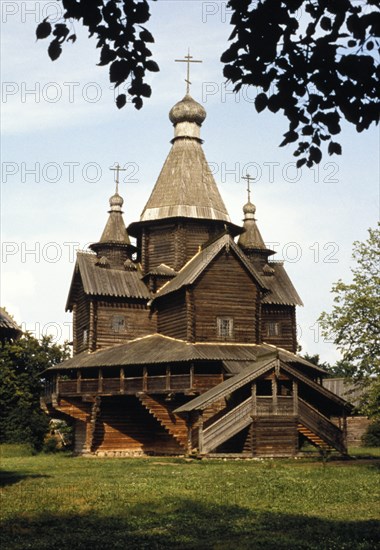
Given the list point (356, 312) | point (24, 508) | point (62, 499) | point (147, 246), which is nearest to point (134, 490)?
point (62, 499)

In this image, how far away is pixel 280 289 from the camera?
4950cm

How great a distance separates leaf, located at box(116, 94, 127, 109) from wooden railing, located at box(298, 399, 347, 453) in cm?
2872

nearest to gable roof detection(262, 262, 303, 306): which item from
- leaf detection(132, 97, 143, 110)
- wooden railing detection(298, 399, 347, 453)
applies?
wooden railing detection(298, 399, 347, 453)

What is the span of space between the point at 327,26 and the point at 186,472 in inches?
844

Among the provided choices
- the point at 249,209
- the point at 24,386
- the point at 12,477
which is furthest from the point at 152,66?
the point at 24,386

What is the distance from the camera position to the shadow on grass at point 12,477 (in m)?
25.1

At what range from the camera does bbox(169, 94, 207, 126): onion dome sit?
49.7 metres

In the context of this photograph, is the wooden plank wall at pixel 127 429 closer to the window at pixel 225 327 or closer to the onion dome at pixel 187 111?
the window at pixel 225 327

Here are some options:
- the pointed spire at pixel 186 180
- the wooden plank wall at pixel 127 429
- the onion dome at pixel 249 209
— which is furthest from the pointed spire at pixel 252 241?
the wooden plank wall at pixel 127 429

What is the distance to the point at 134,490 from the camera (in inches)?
859

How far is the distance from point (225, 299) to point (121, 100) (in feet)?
109

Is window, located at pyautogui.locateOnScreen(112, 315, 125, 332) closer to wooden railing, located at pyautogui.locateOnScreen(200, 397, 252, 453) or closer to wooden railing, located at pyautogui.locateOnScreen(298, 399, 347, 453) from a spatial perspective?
wooden railing, located at pyautogui.locateOnScreen(200, 397, 252, 453)

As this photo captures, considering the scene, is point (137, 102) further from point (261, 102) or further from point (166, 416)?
point (166, 416)

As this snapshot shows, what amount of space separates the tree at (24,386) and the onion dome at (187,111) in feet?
58.5
